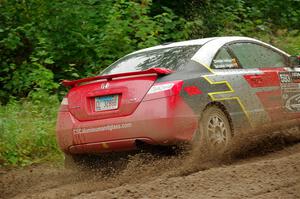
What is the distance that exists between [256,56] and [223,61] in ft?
2.60

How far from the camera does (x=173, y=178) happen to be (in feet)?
18.6

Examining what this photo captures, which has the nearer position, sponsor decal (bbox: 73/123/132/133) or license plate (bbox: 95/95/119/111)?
sponsor decal (bbox: 73/123/132/133)

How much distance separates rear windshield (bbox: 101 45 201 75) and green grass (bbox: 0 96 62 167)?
1.59 m

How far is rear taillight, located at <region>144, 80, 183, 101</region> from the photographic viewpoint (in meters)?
6.24

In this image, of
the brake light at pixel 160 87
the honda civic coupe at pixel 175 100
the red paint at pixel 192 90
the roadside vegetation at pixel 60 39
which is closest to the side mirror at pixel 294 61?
the honda civic coupe at pixel 175 100

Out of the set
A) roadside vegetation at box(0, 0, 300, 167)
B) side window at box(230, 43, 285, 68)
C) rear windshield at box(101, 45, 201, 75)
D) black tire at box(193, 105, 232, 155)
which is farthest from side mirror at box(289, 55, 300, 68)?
roadside vegetation at box(0, 0, 300, 167)

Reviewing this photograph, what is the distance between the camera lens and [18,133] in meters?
8.43

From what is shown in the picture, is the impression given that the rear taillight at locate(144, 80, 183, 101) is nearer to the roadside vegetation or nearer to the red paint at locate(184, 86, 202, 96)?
the red paint at locate(184, 86, 202, 96)

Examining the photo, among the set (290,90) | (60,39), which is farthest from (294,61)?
(60,39)

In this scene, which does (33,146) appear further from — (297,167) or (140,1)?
(140,1)

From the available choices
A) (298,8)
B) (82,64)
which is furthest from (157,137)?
(298,8)

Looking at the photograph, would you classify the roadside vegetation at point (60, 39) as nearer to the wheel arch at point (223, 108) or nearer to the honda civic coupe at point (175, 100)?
the honda civic coupe at point (175, 100)

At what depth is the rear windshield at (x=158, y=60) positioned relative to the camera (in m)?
6.87

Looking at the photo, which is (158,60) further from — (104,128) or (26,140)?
(26,140)
